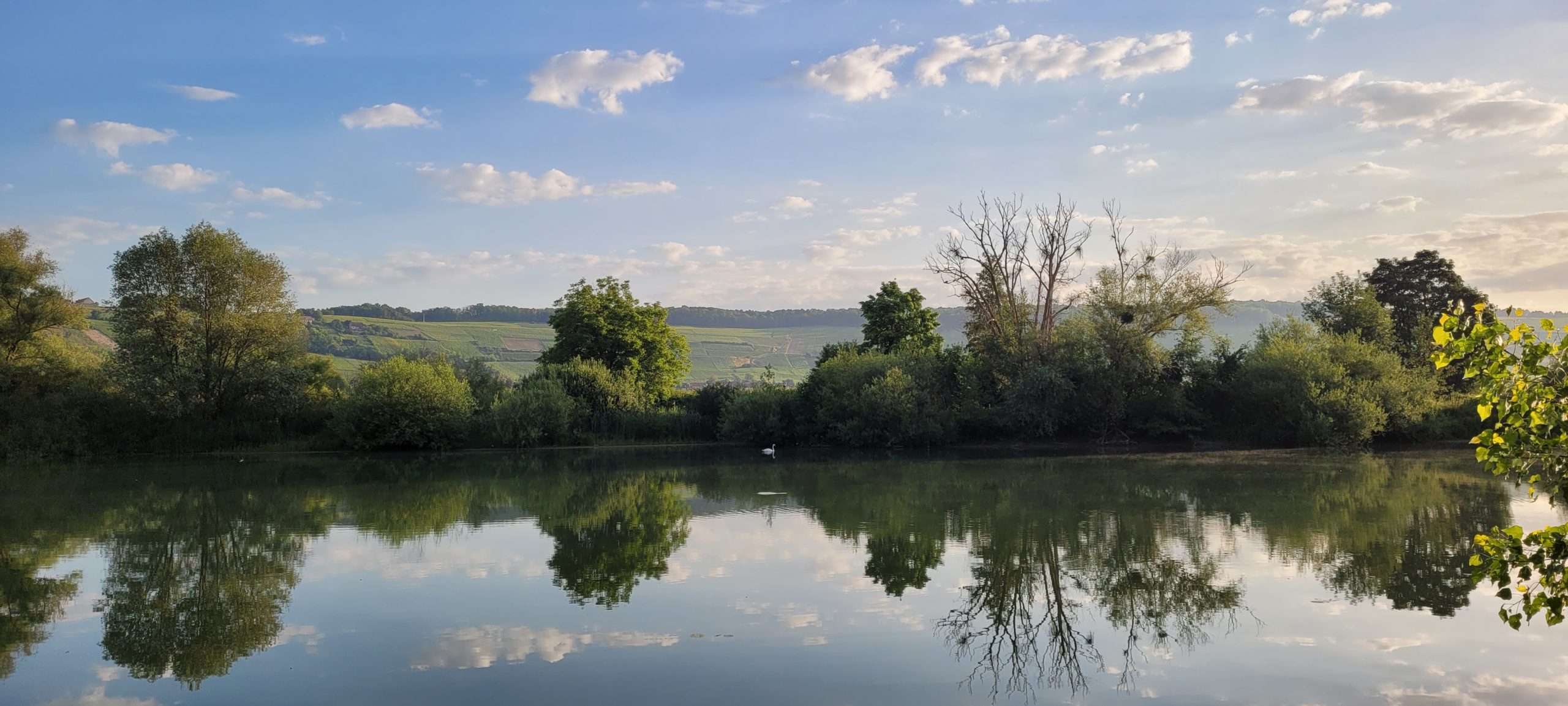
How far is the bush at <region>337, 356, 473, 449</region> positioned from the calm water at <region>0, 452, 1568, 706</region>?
15.7 meters

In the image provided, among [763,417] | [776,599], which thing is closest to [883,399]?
[763,417]

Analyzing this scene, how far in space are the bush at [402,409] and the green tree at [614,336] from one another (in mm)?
7529

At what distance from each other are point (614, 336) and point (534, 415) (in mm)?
8106

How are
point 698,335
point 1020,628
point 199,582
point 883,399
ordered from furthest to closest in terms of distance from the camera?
point 698,335 < point 883,399 < point 199,582 < point 1020,628

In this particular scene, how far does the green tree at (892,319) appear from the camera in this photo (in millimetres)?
48312

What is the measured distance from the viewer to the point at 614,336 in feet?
157

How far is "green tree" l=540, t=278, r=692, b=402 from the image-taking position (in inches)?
1871

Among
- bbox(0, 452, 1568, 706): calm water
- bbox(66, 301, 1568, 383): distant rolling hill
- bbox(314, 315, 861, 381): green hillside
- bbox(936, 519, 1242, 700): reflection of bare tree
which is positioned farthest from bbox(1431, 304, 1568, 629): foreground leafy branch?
bbox(314, 315, 861, 381): green hillside

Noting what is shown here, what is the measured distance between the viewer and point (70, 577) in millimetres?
13469

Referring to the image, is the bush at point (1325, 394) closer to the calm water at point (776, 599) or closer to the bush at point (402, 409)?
the calm water at point (776, 599)

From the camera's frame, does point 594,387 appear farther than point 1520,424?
Yes

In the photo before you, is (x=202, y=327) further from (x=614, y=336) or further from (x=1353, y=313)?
(x=1353, y=313)

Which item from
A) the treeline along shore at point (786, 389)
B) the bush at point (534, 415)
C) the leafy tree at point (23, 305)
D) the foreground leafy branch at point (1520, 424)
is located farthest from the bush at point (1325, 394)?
the leafy tree at point (23, 305)

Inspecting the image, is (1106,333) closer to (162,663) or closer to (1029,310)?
(1029,310)
